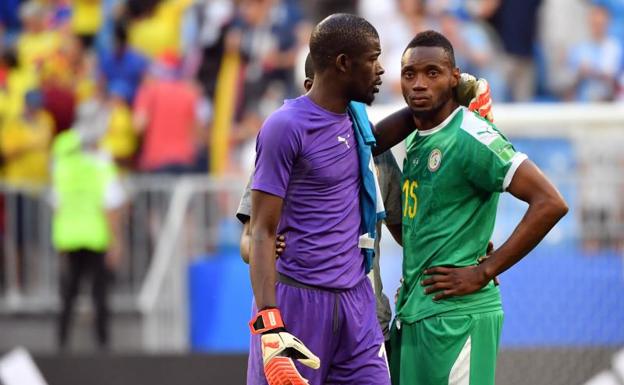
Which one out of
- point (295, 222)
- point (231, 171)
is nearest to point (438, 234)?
point (295, 222)

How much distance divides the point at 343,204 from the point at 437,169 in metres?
0.50

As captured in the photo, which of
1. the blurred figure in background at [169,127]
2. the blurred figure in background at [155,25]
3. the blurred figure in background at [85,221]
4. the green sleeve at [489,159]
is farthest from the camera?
the blurred figure in background at [155,25]

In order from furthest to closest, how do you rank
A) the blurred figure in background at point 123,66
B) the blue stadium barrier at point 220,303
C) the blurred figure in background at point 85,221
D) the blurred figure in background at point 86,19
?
the blurred figure in background at point 86,19, the blurred figure in background at point 123,66, the blurred figure in background at point 85,221, the blue stadium barrier at point 220,303

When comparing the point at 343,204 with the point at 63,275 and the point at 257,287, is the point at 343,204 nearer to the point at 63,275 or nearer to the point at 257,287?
the point at 257,287

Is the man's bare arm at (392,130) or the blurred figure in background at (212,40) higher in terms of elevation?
the blurred figure in background at (212,40)

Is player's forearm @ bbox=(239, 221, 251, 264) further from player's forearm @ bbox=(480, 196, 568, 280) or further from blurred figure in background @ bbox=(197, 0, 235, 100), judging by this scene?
blurred figure in background @ bbox=(197, 0, 235, 100)

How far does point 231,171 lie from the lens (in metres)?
13.5

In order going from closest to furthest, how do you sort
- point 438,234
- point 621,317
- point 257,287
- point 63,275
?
1. point 257,287
2. point 438,234
3. point 621,317
4. point 63,275

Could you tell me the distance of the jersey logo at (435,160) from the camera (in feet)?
19.7

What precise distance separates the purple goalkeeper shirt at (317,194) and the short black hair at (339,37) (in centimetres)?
21

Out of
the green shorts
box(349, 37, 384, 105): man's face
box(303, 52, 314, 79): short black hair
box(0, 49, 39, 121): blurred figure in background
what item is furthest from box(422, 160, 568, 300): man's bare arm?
box(0, 49, 39, 121): blurred figure in background

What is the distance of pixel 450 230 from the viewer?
19.6 feet

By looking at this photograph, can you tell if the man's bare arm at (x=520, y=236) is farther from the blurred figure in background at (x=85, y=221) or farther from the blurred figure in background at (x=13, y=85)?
the blurred figure in background at (x=13, y=85)

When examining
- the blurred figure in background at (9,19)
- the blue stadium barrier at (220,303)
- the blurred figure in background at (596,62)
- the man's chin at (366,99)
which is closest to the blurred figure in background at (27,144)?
the blurred figure in background at (9,19)
